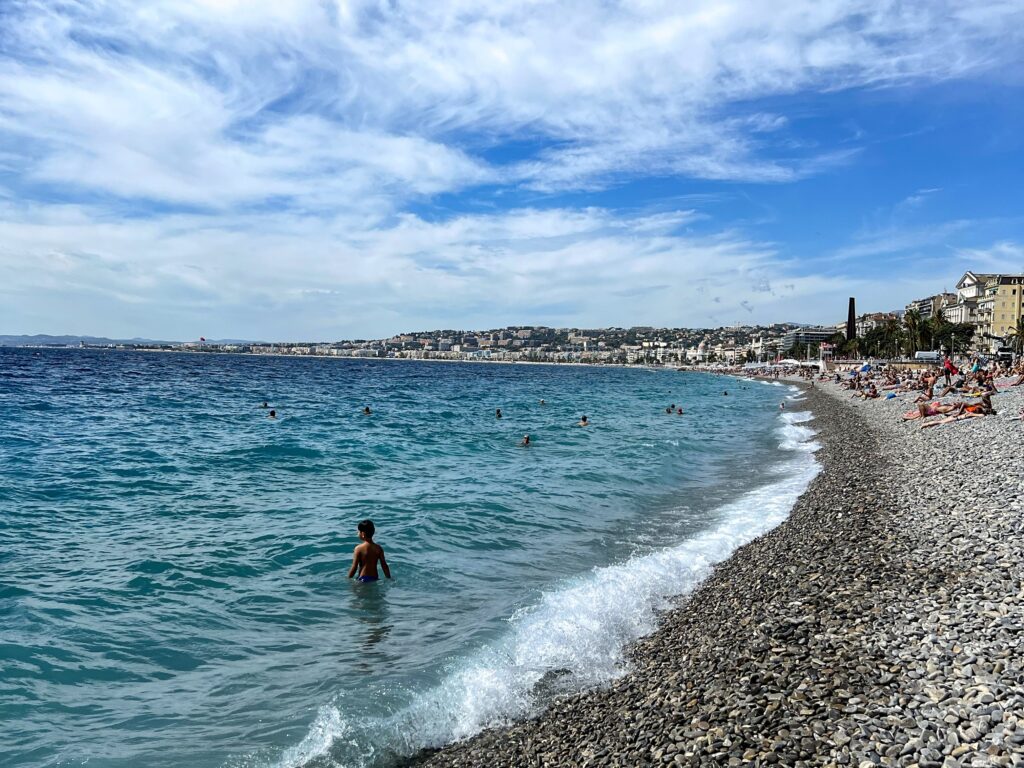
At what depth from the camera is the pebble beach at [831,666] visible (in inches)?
201

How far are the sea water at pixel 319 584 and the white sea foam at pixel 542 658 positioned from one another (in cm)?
4

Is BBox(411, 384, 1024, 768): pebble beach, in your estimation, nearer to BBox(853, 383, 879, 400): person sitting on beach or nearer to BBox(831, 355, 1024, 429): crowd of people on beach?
BBox(831, 355, 1024, 429): crowd of people on beach

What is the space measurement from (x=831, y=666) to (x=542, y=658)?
3575 mm

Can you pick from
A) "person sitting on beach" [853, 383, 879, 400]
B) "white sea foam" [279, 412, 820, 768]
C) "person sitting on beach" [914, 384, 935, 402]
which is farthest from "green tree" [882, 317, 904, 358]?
"white sea foam" [279, 412, 820, 768]

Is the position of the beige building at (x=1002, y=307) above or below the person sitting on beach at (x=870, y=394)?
above

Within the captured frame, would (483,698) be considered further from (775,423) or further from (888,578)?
(775,423)

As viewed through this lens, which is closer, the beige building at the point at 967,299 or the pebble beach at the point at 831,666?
the pebble beach at the point at 831,666

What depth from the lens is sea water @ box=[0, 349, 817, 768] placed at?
7.15 metres

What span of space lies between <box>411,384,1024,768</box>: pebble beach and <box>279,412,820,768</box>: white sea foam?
0.35 metres

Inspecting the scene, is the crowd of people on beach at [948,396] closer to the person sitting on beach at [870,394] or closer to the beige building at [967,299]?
Answer: the person sitting on beach at [870,394]

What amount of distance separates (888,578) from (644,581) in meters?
3.82

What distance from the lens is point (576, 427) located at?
38.0 meters

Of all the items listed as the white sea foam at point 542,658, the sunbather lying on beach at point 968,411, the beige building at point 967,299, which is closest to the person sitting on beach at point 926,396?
the sunbather lying on beach at point 968,411

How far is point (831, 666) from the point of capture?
629 centimetres
